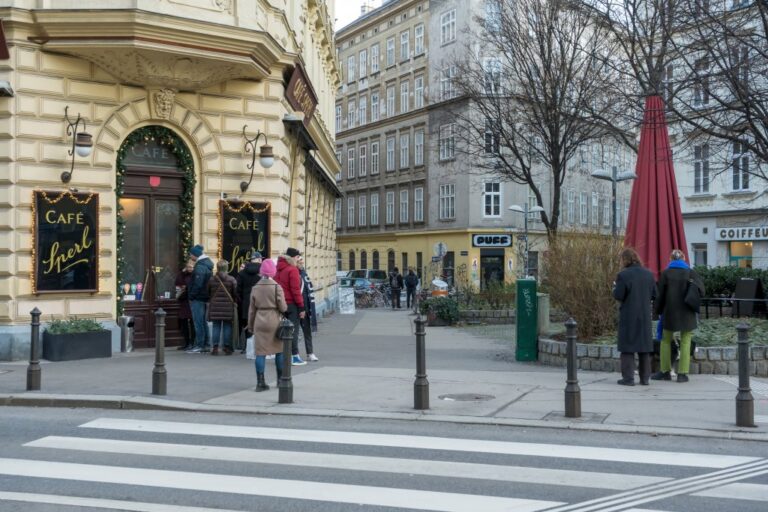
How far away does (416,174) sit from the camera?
56500 millimetres

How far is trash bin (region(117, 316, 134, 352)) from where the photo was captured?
15.3 meters

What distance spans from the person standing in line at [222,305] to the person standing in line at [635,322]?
6756mm

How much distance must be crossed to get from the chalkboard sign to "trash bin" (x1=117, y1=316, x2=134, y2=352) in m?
0.76

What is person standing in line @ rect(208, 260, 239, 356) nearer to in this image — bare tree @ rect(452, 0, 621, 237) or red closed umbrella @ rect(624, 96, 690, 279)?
red closed umbrella @ rect(624, 96, 690, 279)

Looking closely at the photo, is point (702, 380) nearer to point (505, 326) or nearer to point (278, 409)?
point (278, 409)

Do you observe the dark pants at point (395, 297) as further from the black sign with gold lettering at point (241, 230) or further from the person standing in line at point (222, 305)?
the person standing in line at point (222, 305)

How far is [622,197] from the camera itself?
45.2m

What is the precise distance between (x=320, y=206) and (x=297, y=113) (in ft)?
36.6

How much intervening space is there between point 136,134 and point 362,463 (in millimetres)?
10196

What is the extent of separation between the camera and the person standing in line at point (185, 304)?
51.8 ft

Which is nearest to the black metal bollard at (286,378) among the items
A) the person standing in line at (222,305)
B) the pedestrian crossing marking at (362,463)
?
the pedestrian crossing marking at (362,463)

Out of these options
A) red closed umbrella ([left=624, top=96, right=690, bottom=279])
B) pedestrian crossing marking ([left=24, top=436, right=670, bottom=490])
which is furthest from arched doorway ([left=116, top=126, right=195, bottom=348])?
red closed umbrella ([left=624, top=96, right=690, bottom=279])

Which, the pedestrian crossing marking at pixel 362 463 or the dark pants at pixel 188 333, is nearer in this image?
the pedestrian crossing marking at pixel 362 463

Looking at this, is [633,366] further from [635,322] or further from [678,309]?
[678,309]
